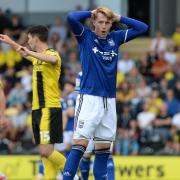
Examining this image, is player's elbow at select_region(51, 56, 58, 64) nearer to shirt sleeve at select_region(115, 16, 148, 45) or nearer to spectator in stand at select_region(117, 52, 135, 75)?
shirt sleeve at select_region(115, 16, 148, 45)

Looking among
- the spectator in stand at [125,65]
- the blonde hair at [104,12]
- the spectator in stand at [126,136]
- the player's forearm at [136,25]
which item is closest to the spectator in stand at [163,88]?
the spectator in stand at [126,136]

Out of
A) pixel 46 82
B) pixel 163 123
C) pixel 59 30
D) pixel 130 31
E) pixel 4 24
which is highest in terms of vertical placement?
pixel 130 31

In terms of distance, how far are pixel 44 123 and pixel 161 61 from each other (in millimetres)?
11916

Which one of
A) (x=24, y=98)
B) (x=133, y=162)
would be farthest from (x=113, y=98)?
(x=24, y=98)

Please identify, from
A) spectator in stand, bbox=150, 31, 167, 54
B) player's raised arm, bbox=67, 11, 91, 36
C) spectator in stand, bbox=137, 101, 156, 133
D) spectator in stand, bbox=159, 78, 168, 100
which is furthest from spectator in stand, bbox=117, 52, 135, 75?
player's raised arm, bbox=67, 11, 91, 36

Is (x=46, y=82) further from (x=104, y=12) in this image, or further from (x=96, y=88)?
(x=104, y=12)

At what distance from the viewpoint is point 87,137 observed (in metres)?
11.1

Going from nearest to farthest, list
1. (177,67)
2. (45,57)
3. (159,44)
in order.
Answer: (45,57), (177,67), (159,44)

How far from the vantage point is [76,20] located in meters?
11.0

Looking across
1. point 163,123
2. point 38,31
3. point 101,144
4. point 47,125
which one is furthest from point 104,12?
point 163,123

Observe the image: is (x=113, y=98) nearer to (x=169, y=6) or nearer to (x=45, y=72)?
(x=45, y=72)

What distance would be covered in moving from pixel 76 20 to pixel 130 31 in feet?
3.00

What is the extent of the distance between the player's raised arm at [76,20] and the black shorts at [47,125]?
1.59 meters

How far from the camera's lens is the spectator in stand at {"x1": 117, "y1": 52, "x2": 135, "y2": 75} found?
936 inches
